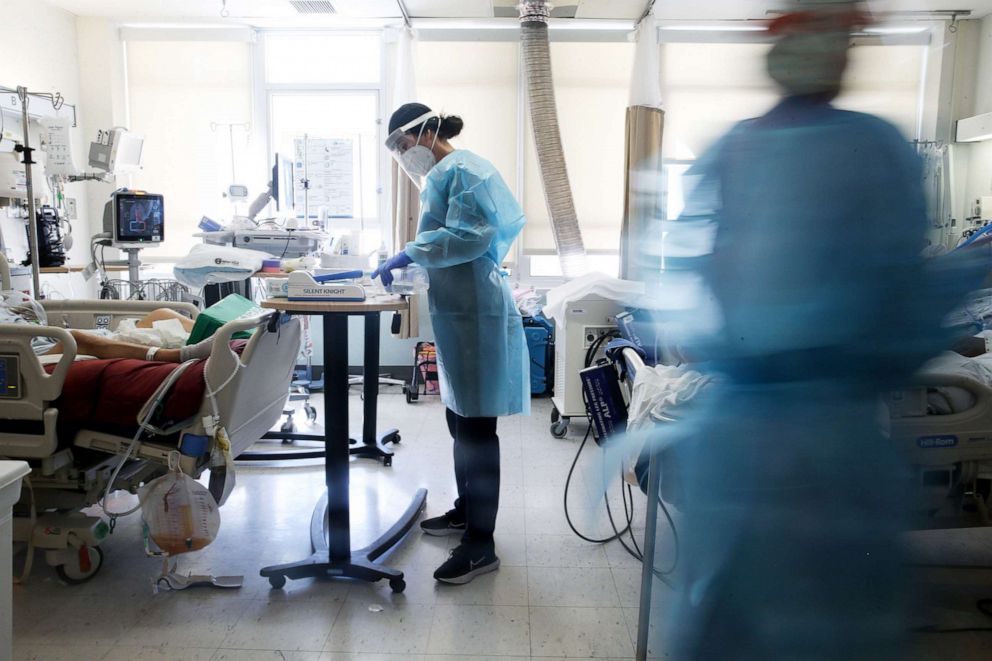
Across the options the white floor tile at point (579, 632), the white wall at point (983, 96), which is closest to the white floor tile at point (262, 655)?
the white floor tile at point (579, 632)

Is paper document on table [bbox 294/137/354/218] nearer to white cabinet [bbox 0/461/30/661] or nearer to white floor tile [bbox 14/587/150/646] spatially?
white floor tile [bbox 14/587/150/646]

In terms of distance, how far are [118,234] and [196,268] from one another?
814 mm

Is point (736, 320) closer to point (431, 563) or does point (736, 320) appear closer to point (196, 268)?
point (431, 563)

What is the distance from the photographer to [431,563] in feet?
7.17

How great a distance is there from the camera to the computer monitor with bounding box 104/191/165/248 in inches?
149

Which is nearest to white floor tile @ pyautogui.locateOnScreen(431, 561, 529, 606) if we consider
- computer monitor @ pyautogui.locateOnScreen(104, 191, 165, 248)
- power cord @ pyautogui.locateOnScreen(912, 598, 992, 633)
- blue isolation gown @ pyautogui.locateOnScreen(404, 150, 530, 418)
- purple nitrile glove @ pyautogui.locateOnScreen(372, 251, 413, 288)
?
blue isolation gown @ pyautogui.locateOnScreen(404, 150, 530, 418)

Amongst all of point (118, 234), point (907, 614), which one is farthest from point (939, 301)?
point (118, 234)

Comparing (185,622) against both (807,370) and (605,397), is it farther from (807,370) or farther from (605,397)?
(807,370)

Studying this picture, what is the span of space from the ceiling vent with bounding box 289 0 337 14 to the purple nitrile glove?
3253mm

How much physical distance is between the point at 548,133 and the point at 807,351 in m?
3.87

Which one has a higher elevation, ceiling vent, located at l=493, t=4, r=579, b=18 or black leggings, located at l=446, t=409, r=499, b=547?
ceiling vent, located at l=493, t=4, r=579, b=18

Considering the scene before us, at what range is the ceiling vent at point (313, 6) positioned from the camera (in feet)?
14.9

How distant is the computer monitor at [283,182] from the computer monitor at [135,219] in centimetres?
68

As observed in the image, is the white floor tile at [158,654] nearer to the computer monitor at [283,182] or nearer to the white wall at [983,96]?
the computer monitor at [283,182]
